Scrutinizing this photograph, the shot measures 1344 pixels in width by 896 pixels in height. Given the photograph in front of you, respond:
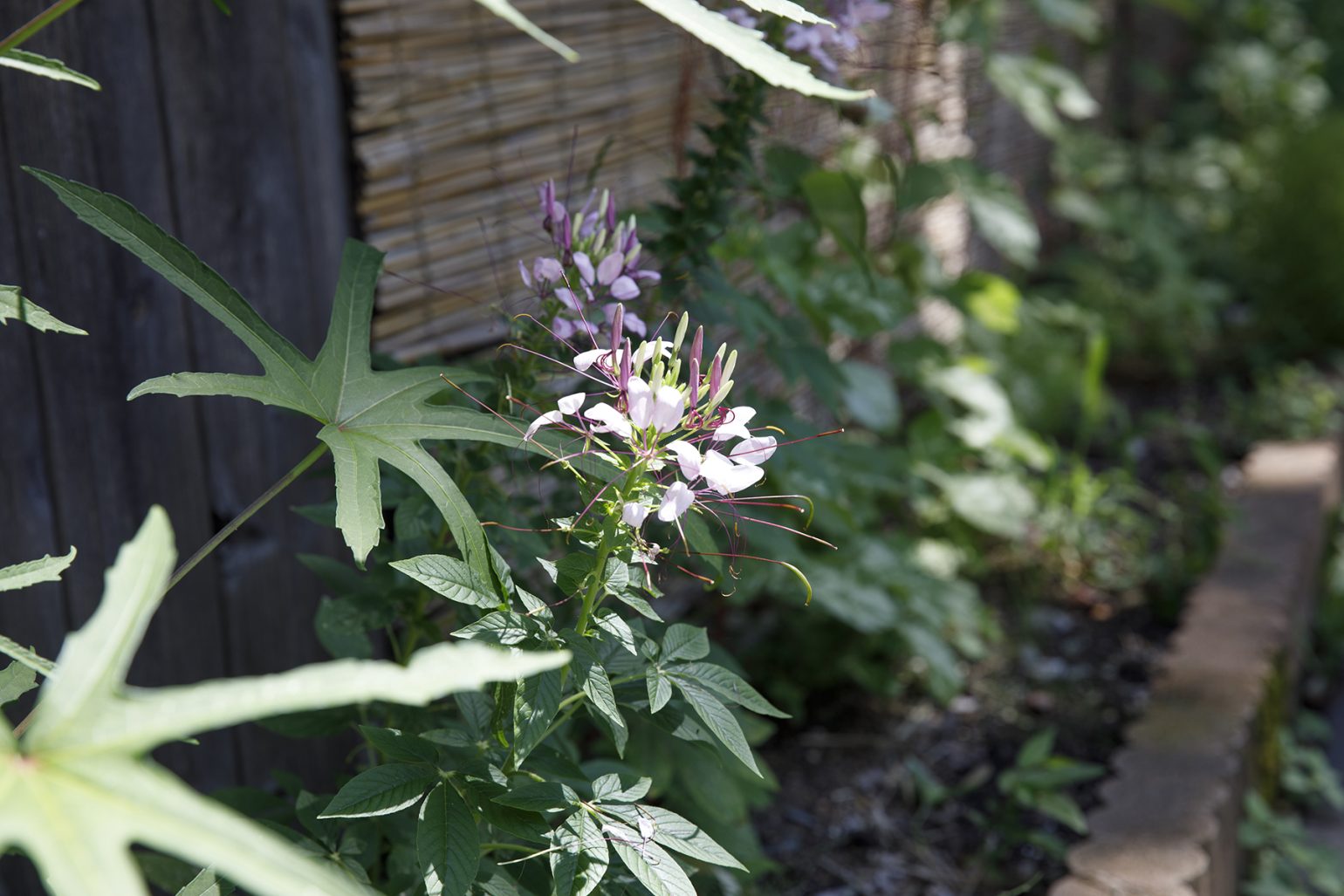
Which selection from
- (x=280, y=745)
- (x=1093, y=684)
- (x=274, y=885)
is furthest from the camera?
(x=1093, y=684)

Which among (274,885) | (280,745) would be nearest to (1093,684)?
(280,745)

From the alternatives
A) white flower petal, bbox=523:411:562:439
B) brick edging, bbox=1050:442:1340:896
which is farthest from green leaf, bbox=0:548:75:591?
brick edging, bbox=1050:442:1340:896

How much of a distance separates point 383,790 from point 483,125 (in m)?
1.21

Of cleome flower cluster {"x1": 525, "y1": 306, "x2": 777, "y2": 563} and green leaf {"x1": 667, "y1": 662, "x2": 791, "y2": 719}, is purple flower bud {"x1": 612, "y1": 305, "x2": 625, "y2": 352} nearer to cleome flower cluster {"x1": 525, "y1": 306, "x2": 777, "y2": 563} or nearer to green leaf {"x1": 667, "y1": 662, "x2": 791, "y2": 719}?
cleome flower cluster {"x1": 525, "y1": 306, "x2": 777, "y2": 563}

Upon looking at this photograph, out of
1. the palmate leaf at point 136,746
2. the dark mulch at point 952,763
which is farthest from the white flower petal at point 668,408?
the dark mulch at point 952,763

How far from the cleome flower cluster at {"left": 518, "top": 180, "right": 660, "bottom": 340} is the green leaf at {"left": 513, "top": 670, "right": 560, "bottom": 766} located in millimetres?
362

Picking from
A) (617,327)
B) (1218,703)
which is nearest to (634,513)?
(617,327)

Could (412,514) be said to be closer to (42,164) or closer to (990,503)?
(42,164)

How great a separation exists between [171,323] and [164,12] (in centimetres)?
38

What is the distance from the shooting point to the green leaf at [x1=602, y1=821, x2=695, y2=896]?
0.95 metres

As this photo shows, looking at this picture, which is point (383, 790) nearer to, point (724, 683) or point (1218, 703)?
point (724, 683)

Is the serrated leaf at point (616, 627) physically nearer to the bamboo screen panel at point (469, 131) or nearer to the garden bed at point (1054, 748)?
the bamboo screen panel at point (469, 131)

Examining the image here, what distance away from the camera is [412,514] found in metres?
1.24

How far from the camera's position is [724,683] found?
106cm
